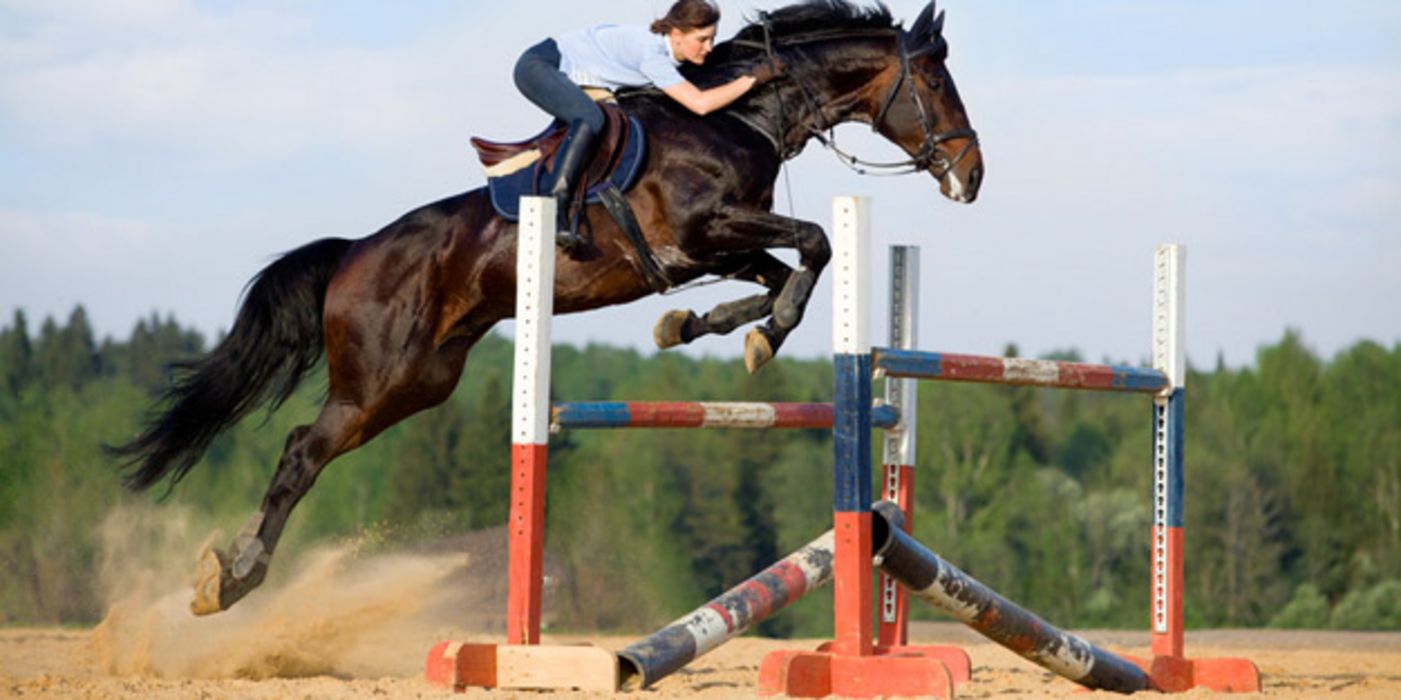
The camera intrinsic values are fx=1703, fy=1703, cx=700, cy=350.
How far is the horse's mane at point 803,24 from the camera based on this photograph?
5.96 meters

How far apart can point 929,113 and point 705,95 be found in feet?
2.66

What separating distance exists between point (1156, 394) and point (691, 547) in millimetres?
31226

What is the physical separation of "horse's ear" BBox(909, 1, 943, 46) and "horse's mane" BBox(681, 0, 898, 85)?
0.45 ft

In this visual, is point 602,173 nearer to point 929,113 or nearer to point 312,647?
point 929,113

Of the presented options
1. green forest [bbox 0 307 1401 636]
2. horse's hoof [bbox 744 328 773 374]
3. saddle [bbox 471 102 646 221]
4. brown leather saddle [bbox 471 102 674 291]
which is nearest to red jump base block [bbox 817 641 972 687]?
horse's hoof [bbox 744 328 773 374]

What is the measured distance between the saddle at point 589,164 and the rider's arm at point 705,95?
19 cm

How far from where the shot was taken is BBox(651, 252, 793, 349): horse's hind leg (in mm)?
5738

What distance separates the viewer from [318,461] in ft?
19.1

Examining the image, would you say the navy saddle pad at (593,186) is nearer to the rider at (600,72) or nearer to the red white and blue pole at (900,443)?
the rider at (600,72)

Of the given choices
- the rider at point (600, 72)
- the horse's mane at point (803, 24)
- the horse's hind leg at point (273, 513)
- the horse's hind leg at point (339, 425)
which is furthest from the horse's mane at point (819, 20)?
the horse's hind leg at point (273, 513)

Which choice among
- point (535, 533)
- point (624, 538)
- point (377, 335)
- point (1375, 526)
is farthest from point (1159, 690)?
point (1375, 526)

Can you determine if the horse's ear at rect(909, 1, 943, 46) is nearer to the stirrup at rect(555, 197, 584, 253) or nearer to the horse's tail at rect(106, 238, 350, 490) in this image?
the stirrup at rect(555, 197, 584, 253)

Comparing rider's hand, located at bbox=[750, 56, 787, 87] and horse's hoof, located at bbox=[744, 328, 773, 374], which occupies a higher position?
rider's hand, located at bbox=[750, 56, 787, 87]

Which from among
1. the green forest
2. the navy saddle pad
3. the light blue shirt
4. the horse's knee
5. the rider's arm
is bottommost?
the green forest
